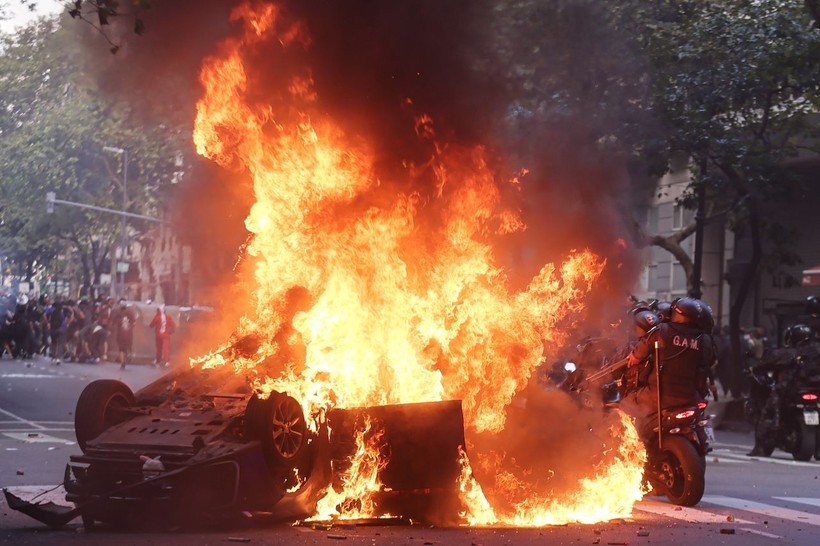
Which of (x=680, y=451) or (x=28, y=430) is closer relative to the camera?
(x=680, y=451)

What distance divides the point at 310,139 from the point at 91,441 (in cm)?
341

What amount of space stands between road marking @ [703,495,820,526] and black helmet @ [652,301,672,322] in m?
1.77

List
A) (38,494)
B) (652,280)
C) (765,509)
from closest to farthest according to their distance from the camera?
1. (38,494)
2. (765,509)
3. (652,280)

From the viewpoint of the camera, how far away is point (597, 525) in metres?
9.93

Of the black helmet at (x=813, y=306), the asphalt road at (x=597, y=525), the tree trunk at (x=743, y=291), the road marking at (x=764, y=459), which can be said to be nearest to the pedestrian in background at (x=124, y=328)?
the tree trunk at (x=743, y=291)

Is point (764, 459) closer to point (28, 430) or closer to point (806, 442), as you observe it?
point (806, 442)

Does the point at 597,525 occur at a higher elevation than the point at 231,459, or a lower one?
lower

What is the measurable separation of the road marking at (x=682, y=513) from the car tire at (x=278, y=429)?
3273 millimetres

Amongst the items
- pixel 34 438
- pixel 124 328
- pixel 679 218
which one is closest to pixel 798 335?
pixel 34 438

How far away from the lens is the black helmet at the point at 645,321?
1166cm

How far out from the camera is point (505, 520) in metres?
9.89

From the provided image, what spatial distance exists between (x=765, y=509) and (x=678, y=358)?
161 centimetres

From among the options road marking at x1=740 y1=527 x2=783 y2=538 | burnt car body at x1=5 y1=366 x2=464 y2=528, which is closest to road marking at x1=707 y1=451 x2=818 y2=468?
road marking at x1=740 y1=527 x2=783 y2=538

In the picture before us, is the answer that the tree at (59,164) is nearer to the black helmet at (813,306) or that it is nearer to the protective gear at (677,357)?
the black helmet at (813,306)
